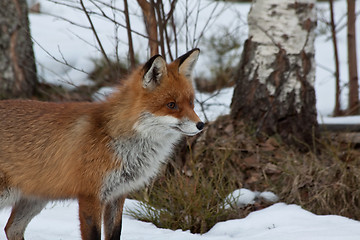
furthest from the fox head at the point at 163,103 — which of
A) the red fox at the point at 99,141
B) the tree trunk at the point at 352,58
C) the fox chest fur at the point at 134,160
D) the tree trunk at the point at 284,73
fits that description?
the tree trunk at the point at 352,58

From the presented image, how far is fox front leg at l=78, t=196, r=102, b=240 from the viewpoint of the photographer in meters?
3.49

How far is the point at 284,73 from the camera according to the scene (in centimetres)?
575

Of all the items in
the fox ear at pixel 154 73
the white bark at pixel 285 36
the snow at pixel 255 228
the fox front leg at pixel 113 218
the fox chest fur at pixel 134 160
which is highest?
the white bark at pixel 285 36

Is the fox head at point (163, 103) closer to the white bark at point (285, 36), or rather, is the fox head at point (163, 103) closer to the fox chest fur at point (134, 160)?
the fox chest fur at point (134, 160)

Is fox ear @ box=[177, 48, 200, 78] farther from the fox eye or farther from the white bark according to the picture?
the white bark

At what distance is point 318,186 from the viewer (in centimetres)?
481

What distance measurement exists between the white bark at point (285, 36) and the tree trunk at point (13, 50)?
3749 mm

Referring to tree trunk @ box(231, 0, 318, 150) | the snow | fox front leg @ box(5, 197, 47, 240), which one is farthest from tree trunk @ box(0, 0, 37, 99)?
fox front leg @ box(5, 197, 47, 240)

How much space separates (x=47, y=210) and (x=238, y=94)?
255cm

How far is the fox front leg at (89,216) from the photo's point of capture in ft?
11.4

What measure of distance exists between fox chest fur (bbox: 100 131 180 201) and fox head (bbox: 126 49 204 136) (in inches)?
5.2

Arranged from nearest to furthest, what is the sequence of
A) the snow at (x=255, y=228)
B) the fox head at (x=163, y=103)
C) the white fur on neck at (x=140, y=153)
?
the fox head at (x=163, y=103), the white fur on neck at (x=140, y=153), the snow at (x=255, y=228)

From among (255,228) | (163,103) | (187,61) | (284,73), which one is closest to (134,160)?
(163,103)

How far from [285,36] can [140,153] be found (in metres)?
2.83
